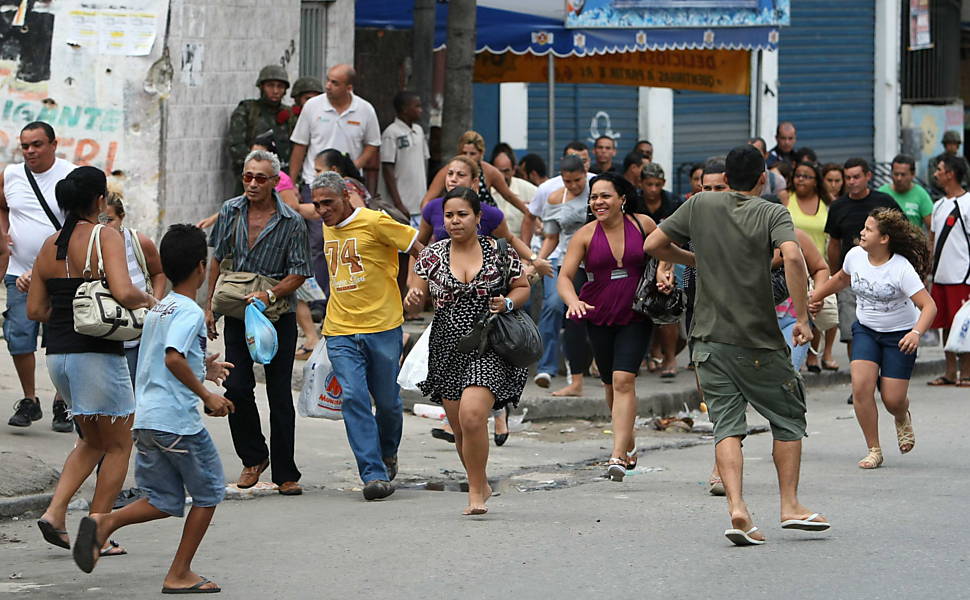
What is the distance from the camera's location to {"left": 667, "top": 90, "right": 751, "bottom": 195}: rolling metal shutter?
2439 cm

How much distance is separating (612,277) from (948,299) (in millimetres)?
6164

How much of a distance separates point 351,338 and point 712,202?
2.36 m

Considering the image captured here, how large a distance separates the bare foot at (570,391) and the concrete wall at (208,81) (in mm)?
3877

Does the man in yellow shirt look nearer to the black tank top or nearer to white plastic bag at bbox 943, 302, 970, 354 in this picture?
the black tank top

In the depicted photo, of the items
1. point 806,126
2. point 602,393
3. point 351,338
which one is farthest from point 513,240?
point 806,126

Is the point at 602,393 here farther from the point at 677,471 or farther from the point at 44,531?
the point at 44,531

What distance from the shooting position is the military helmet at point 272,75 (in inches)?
539

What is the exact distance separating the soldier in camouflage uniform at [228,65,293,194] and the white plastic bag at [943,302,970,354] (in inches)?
235

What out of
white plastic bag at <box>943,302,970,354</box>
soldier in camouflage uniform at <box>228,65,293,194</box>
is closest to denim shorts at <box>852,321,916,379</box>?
white plastic bag at <box>943,302,970,354</box>

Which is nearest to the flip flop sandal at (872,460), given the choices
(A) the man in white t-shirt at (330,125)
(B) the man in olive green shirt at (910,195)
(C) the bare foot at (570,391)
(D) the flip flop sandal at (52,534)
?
(C) the bare foot at (570,391)

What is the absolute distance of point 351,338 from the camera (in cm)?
859

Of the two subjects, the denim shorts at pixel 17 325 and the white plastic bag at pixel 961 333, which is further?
the white plastic bag at pixel 961 333

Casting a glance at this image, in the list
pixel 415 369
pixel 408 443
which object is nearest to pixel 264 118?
pixel 408 443

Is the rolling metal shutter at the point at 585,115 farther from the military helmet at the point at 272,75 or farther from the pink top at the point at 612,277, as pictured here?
the pink top at the point at 612,277
